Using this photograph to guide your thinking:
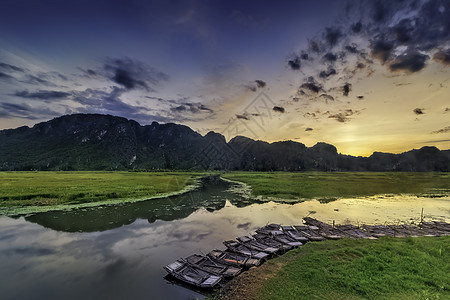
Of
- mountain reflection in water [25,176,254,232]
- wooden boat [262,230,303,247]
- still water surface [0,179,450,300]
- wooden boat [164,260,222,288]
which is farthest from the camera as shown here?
mountain reflection in water [25,176,254,232]

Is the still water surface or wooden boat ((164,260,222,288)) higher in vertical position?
wooden boat ((164,260,222,288))

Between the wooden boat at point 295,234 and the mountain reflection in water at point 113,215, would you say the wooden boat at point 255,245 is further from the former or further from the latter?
the mountain reflection in water at point 113,215

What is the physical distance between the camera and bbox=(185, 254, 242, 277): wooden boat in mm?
11914

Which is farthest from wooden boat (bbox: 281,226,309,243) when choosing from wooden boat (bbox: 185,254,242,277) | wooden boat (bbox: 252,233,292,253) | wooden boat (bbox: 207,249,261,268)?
wooden boat (bbox: 185,254,242,277)

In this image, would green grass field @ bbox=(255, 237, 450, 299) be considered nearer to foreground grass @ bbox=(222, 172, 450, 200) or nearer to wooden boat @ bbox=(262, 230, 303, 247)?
wooden boat @ bbox=(262, 230, 303, 247)

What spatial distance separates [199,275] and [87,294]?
19.3ft

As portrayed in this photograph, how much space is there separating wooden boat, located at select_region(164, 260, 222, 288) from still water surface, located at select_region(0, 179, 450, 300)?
52cm

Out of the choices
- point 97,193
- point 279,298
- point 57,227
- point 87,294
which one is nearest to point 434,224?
point 279,298

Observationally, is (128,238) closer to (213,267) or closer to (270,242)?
(213,267)

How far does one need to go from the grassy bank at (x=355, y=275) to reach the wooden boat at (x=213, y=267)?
70 centimetres

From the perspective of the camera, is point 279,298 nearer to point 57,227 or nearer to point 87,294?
point 87,294

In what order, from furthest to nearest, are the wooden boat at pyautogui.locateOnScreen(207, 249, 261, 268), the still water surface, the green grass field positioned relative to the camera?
1. the wooden boat at pyautogui.locateOnScreen(207, 249, 261, 268)
2. the still water surface
3. the green grass field

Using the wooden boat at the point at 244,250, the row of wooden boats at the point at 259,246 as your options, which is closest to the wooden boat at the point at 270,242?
the row of wooden boats at the point at 259,246

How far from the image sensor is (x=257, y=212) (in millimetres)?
29188
